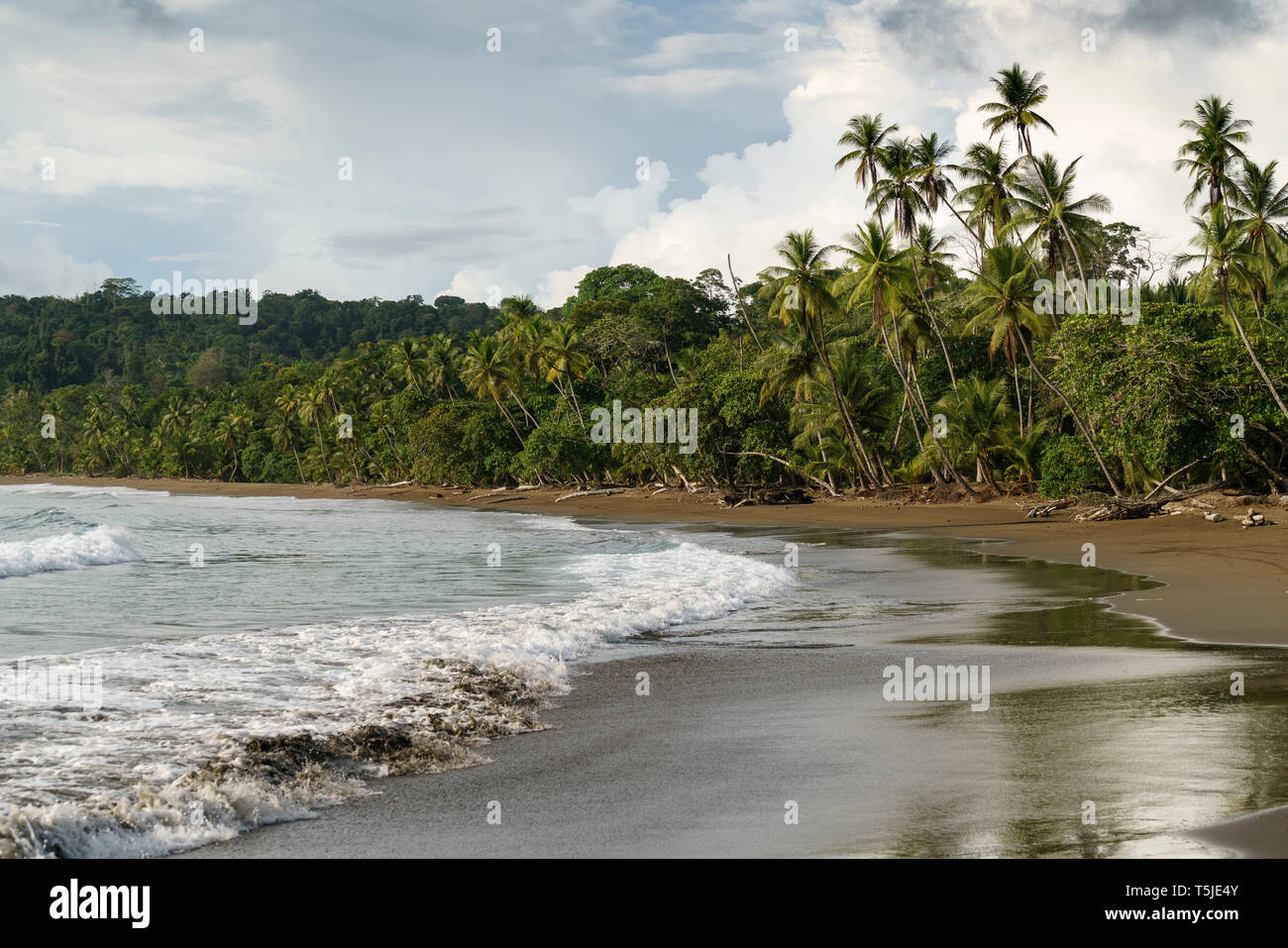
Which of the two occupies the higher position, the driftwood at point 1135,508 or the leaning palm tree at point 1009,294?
the leaning palm tree at point 1009,294

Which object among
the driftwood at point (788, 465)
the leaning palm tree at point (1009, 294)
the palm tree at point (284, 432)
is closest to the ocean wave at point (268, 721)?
the leaning palm tree at point (1009, 294)

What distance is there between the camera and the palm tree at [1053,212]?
3000 cm

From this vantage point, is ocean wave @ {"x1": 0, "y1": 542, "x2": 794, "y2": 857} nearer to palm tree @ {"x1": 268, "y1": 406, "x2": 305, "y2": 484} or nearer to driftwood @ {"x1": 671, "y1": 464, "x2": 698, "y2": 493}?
driftwood @ {"x1": 671, "y1": 464, "x2": 698, "y2": 493}

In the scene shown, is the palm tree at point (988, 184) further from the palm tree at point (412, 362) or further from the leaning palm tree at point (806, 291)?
the palm tree at point (412, 362)

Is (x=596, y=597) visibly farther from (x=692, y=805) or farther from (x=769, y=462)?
(x=769, y=462)

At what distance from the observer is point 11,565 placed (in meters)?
18.0

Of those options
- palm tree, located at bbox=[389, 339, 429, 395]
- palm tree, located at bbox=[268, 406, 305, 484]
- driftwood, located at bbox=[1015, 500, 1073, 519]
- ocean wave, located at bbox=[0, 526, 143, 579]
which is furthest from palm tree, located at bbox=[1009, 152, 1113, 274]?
palm tree, located at bbox=[268, 406, 305, 484]

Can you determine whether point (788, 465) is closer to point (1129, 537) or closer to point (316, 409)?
point (1129, 537)

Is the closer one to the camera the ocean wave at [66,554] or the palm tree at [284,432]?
the ocean wave at [66,554]

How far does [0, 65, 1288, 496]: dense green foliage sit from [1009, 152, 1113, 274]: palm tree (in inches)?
3.6

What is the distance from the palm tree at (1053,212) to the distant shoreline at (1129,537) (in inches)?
335

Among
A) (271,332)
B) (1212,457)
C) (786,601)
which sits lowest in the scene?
(786,601)
